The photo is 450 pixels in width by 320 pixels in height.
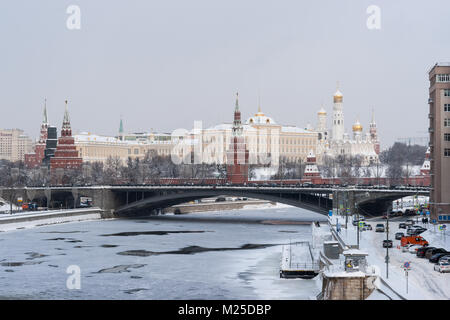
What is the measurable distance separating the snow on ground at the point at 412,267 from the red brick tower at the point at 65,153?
8149 centimetres

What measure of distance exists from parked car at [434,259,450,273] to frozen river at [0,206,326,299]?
18.0 feet

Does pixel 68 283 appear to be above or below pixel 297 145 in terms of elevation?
below

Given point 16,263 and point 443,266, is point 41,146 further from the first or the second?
point 443,266

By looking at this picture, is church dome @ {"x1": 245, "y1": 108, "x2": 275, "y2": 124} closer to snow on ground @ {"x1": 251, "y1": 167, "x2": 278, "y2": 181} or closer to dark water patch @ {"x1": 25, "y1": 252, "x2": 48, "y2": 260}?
snow on ground @ {"x1": 251, "y1": 167, "x2": 278, "y2": 181}

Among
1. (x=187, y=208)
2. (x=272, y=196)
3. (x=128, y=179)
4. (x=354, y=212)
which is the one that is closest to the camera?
(x=354, y=212)

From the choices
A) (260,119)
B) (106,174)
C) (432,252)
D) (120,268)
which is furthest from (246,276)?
(260,119)

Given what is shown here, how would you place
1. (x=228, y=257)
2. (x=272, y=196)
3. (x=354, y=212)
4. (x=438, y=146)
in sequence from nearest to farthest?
(x=228, y=257), (x=438, y=146), (x=354, y=212), (x=272, y=196)

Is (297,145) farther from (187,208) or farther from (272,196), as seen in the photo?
(272,196)

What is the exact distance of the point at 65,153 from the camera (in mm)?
129750

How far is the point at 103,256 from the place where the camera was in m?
52.7

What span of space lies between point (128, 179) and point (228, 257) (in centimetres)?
7244

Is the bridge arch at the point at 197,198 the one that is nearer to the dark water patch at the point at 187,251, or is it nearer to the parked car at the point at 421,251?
the dark water patch at the point at 187,251

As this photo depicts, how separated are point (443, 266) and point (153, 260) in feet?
65.3
